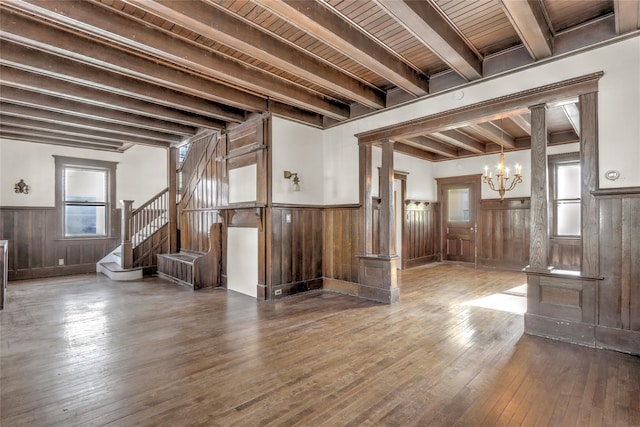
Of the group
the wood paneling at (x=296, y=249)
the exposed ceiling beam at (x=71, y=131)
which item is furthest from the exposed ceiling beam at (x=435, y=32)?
the exposed ceiling beam at (x=71, y=131)

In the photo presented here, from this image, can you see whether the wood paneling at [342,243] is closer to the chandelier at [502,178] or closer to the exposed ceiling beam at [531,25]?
the chandelier at [502,178]

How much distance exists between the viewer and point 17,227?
269 inches

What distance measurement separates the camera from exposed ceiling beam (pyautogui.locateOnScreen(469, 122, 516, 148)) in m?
5.89

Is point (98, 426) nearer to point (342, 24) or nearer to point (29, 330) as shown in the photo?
point (29, 330)

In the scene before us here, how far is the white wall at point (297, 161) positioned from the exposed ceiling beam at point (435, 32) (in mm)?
2667

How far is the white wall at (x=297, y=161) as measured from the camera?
16.9ft

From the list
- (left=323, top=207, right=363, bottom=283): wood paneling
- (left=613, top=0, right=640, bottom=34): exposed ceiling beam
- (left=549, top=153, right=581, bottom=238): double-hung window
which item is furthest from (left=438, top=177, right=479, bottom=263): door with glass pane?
(left=613, top=0, right=640, bottom=34): exposed ceiling beam

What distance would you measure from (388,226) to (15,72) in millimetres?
5225

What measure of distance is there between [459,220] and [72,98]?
27.8ft

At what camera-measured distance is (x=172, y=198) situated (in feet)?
24.3

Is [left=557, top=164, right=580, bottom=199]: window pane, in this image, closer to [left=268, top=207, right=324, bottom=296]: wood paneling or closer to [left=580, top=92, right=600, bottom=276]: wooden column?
[left=580, top=92, right=600, bottom=276]: wooden column

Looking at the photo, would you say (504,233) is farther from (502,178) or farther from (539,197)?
(539,197)

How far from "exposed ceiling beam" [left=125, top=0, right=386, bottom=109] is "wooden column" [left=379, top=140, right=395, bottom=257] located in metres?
1.05

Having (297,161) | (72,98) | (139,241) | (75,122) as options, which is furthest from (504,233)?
(75,122)
